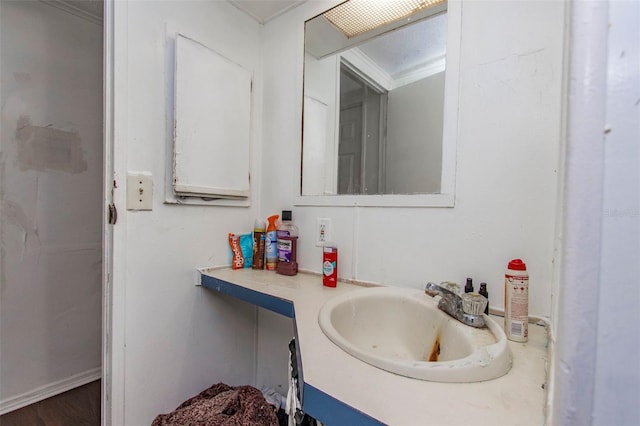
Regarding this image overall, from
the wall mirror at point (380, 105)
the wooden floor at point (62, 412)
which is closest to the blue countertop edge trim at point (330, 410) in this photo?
the wall mirror at point (380, 105)

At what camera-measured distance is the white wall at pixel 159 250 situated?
1.01m

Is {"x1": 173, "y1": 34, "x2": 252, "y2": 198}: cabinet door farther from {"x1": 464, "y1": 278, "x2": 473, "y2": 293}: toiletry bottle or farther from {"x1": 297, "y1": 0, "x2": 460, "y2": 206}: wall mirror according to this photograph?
{"x1": 464, "y1": 278, "x2": 473, "y2": 293}: toiletry bottle

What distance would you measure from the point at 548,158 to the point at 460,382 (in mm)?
635

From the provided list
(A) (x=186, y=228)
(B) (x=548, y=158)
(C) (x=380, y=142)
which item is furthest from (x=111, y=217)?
(B) (x=548, y=158)

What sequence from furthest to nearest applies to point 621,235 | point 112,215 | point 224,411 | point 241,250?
point 241,250 < point 224,411 < point 112,215 < point 621,235

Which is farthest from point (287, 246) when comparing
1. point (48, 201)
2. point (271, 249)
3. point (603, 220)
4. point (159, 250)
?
point (48, 201)

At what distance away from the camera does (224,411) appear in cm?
110

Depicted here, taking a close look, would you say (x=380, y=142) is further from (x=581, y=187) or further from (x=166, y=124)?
(x=581, y=187)

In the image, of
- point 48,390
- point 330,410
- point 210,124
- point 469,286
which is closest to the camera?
point 330,410

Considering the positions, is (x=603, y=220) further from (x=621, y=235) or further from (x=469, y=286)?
(x=469, y=286)

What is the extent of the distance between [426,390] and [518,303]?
0.35 meters

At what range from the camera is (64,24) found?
157 centimetres

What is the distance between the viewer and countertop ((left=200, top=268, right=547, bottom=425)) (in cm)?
41

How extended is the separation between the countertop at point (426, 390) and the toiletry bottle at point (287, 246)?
546 millimetres
